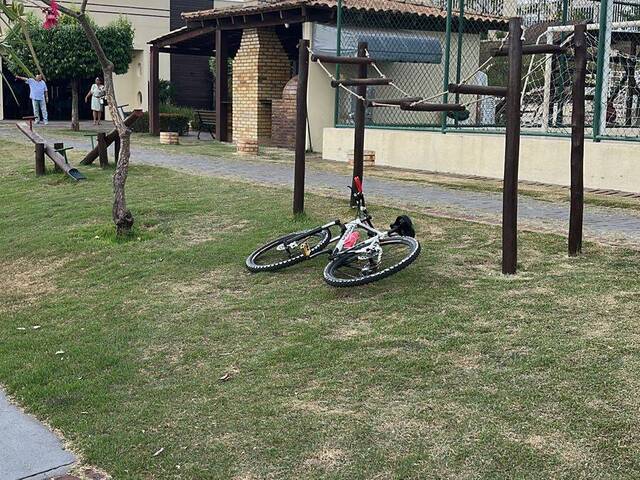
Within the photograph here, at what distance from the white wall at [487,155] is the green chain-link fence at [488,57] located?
239mm

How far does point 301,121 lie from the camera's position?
8.44 metres

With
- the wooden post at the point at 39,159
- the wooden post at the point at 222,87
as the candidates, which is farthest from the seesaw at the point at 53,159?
the wooden post at the point at 222,87

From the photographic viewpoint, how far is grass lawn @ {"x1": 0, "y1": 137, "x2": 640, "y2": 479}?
12.7 feet

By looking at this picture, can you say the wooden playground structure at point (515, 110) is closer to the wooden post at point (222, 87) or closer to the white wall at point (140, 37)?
the wooden post at point (222, 87)

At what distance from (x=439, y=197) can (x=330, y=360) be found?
5689 mm

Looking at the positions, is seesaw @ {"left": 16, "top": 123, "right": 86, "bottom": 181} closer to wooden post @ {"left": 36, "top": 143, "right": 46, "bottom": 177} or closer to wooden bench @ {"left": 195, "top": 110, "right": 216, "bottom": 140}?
wooden post @ {"left": 36, "top": 143, "right": 46, "bottom": 177}

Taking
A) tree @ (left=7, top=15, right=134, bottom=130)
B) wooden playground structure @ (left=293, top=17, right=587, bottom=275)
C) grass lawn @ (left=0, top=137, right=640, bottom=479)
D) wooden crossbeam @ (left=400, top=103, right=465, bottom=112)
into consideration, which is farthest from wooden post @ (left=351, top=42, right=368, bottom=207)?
tree @ (left=7, top=15, right=134, bottom=130)

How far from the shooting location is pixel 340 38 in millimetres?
16078

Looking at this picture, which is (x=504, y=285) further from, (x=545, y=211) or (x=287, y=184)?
(x=287, y=184)

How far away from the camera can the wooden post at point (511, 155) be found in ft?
20.4

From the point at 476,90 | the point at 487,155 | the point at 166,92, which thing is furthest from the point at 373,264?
the point at 166,92

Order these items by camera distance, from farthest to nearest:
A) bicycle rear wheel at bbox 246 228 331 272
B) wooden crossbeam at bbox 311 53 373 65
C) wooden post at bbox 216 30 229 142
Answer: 1. wooden post at bbox 216 30 229 142
2. wooden crossbeam at bbox 311 53 373 65
3. bicycle rear wheel at bbox 246 228 331 272

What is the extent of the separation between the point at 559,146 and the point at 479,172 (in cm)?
161

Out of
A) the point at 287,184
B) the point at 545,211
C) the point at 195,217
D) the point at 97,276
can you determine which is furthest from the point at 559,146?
the point at 97,276
